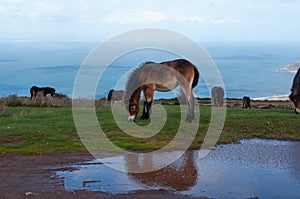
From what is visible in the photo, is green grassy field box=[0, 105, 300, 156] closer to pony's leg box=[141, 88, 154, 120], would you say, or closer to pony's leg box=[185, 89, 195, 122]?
pony's leg box=[185, 89, 195, 122]

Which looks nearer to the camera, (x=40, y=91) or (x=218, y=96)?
(x=218, y=96)

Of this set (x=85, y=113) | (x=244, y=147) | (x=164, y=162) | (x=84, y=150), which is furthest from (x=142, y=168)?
(x=85, y=113)

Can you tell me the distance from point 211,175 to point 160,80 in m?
5.98

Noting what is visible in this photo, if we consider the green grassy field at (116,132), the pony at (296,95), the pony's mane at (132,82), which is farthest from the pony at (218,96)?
the pony's mane at (132,82)

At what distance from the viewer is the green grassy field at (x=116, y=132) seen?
1047cm

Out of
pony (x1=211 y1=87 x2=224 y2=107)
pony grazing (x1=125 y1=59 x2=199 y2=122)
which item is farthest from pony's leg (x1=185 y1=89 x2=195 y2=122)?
pony (x1=211 y1=87 x2=224 y2=107)

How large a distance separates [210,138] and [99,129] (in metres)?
3.25

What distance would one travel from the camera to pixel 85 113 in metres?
16.0

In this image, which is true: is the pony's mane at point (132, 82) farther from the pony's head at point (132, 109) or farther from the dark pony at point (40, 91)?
the dark pony at point (40, 91)

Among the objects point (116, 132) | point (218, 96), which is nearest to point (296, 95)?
point (116, 132)

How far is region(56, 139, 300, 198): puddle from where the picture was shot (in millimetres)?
7211

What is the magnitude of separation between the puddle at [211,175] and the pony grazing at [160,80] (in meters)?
3.70

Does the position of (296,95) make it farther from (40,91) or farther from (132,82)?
(40,91)

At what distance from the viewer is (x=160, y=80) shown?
13703 millimetres
